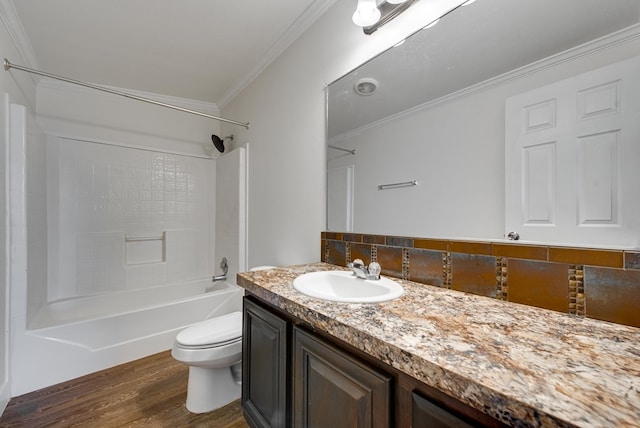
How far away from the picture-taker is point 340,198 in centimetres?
154

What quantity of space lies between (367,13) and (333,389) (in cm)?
152

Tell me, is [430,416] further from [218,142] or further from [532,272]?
[218,142]

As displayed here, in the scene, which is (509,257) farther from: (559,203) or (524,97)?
(524,97)

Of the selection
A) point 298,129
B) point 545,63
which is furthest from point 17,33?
point 545,63

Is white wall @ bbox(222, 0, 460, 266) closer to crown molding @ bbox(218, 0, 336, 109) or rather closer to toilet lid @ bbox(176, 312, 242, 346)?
crown molding @ bbox(218, 0, 336, 109)

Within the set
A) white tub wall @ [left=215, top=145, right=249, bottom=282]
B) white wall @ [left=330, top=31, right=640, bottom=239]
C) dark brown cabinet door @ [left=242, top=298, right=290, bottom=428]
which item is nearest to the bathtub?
white tub wall @ [left=215, top=145, right=249, bottom=282]

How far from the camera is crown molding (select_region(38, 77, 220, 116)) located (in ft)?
7.50

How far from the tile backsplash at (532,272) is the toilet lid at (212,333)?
0.98m

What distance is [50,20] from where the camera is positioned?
1687 mm

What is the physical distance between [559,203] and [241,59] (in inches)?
92.1

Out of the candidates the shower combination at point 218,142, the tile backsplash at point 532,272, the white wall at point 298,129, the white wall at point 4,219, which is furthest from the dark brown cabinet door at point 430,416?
the shower combination at point 218,142

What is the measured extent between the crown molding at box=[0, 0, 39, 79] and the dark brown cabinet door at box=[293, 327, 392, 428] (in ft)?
8.10

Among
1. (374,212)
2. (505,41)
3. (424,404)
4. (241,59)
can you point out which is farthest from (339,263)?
(241,59)

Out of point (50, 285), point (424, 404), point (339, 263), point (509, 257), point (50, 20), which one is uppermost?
point (50, 20)
